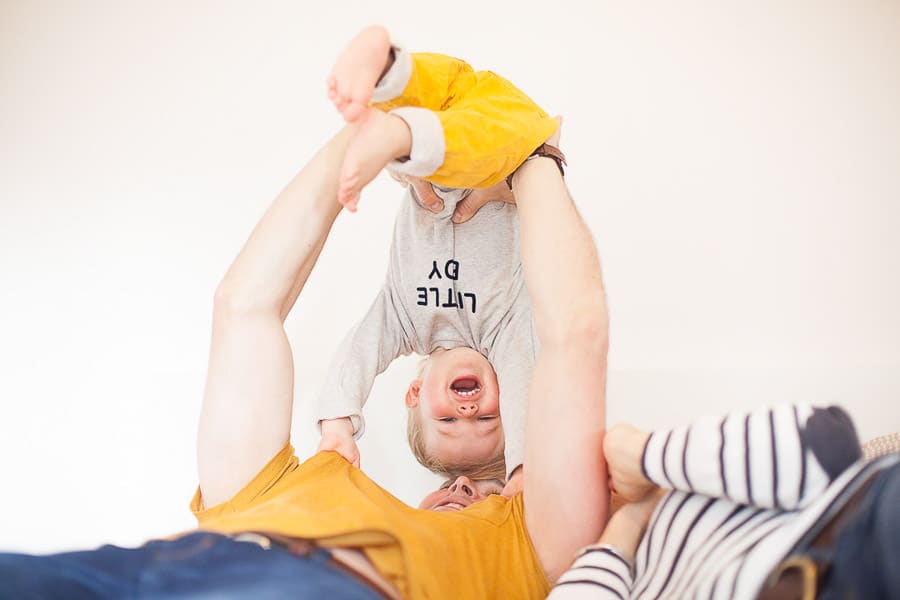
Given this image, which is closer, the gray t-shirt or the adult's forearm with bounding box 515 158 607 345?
the adult's forearm with bounding box 515 158 607 345

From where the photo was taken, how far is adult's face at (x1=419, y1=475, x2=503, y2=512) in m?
1.13

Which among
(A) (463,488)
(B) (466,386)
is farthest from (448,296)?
(A) (463,488)

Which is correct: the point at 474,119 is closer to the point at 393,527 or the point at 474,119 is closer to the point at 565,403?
the point at 565,403

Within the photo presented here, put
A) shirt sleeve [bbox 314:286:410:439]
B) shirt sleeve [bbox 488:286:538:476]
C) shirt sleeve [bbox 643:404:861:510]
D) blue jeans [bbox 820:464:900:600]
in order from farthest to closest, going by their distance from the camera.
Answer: shirt sleeve [bbox 314:286:410:439]
shirt sleeve [bbox 488:286:538:476]
shirt sleeve [bbox 643:404:861:510]
blue jeans [bbox 820:464:900:600]

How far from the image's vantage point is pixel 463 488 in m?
1.18

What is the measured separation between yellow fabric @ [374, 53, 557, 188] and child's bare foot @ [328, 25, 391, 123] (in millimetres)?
92

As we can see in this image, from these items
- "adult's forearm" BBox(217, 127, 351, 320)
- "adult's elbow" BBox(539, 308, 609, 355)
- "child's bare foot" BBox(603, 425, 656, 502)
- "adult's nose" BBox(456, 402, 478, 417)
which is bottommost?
"child's bare foot" BBox(603, 425, 656, 502)

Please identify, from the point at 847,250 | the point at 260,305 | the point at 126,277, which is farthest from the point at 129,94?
the point at 847,250

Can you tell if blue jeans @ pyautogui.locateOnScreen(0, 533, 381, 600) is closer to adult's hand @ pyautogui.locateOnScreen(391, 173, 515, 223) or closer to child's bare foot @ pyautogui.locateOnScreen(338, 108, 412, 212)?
child's bare foot @ pyautogui.locateOnScreen(338, 108, 412, 212)

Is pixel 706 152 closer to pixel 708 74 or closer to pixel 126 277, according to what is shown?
pixel 708 74

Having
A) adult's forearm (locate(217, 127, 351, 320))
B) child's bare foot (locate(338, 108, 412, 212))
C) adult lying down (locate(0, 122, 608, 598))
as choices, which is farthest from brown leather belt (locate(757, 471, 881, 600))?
adult's forearm (locate(217, 127, 351, 320))

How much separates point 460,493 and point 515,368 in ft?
0.70

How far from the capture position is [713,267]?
1586mm

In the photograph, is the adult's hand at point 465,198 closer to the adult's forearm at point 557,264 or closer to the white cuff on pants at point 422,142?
the adult's forearm at point 557,264
